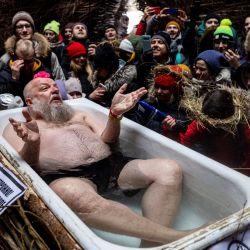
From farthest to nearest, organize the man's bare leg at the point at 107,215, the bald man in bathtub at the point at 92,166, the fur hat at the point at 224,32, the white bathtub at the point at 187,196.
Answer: the fur hat at the point at 224,32 → the bald man in bathtub at the point at 92,166 → the man's bare leg at the point at 107,215 → the white bathtub at the point at 187,196

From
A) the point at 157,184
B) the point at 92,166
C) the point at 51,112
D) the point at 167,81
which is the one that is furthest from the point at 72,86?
the point at 157,184

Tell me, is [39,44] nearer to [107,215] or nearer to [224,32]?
[224,32]

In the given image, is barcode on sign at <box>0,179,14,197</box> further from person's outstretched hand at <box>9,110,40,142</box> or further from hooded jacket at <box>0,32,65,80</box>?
hooded jacket at <box>0,32,65,80</box>

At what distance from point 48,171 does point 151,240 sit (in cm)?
97

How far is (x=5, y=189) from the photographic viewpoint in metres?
1.90

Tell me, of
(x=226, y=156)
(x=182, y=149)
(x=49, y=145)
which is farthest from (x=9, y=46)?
(x=226, y=156)

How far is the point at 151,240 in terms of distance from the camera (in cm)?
178

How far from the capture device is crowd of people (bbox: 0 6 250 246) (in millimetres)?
2164

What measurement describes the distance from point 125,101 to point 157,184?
2.26 ft

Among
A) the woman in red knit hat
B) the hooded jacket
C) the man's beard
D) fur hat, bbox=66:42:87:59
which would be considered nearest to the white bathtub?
the man's beard

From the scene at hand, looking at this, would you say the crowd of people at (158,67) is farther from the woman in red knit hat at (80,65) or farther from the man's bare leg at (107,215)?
the man's bare leg at (107,215)

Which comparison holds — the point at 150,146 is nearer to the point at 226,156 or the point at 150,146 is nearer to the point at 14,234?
the point at 226,156

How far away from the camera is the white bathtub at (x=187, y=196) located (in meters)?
1.52

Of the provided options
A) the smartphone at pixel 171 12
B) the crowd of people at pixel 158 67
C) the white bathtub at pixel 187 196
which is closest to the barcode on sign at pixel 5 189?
the white bathtub at pixel 187 196
